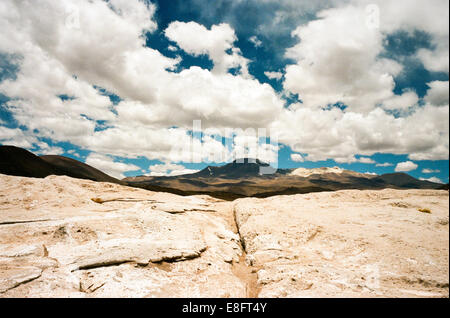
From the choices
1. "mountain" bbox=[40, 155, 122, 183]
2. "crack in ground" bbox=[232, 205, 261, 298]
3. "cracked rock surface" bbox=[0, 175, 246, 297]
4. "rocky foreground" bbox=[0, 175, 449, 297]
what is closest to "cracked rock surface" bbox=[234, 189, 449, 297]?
"rocky foreground" bbox=[0, 175, 449, 297]

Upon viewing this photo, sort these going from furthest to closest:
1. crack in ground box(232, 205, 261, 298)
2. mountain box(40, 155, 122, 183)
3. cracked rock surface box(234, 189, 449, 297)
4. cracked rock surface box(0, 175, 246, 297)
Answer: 1. mountain box(40, 155, 122, 183)
2. crack in ground box(232, 205, 261, 298)
3. cracked rock surface box(234, 189, 449, 297)
4. cracked rock surface box(0, 175, 246, 297)

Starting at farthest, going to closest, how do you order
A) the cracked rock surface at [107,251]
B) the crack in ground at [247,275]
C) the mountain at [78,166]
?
the mountain at [78,166], the crack in ground at [247,275], the cracked rock surface at [107,251]

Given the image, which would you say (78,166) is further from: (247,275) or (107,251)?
(247,275)

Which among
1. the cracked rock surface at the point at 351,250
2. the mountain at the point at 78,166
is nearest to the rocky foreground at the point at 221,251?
the cracked rock surface at the point at 351,250

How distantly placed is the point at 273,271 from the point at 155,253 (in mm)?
4161

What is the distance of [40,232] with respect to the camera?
8.91 metres

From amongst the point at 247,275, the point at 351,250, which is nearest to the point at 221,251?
the point at 247,275

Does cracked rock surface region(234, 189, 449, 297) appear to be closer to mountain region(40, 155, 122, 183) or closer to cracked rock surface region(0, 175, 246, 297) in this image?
cracked rock surface region(0, 175, 246, 297)

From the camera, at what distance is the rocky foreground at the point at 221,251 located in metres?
5.81

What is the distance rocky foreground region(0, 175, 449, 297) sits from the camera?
19.1 feet

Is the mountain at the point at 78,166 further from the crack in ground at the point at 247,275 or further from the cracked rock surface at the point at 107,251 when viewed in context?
the crack in ground at the point at 247,275

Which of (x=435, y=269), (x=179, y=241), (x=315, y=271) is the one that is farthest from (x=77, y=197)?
(x=435, y=269)

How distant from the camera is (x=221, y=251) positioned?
30.1 ft
